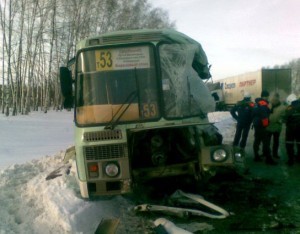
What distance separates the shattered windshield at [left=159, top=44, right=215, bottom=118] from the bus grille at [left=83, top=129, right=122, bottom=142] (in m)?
0.83

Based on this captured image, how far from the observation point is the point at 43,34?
110ft

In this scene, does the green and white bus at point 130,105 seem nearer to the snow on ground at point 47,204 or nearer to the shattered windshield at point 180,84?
the shattered windshield at point 180,84

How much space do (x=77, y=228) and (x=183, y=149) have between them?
225cm

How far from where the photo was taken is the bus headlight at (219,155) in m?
5.99

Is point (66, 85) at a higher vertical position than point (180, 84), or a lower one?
higher

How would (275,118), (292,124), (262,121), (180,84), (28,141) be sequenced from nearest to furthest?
(180,84) < (292,124) < (262,121) < (275,118) < (28,141)

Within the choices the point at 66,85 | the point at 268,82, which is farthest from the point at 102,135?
the point at 268,82

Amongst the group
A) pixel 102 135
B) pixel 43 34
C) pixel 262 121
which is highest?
pixel 43 34

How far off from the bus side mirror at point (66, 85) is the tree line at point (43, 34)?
2644cm

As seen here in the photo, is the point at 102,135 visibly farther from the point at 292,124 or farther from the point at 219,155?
the point at 292,124

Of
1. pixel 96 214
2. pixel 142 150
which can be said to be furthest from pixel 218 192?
pixel 96 214

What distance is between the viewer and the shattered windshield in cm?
609

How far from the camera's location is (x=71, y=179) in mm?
7344

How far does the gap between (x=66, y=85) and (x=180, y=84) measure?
175 centimetres
